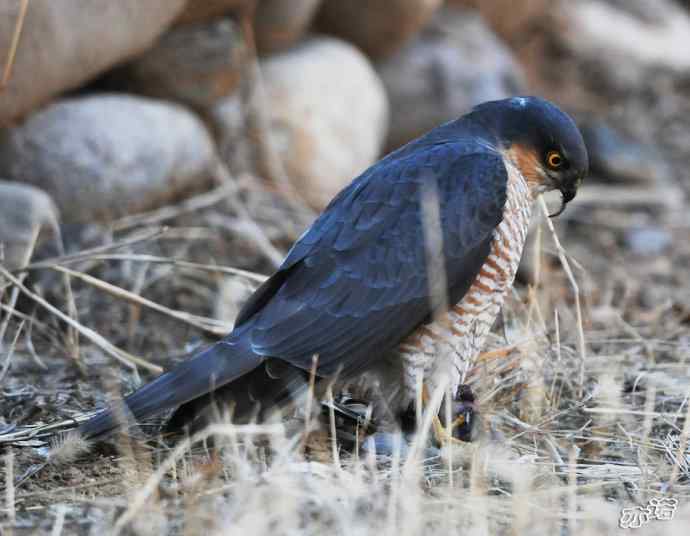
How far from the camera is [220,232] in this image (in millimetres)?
6254

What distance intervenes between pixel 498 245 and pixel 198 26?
3230 millimetres

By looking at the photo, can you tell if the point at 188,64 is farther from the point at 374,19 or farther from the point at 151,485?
the point at 151,485

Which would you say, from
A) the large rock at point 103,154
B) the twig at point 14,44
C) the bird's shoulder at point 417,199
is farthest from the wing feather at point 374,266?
the large rock at point 103,154

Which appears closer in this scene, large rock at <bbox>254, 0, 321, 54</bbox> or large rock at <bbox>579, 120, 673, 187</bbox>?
large rock at <bbox>254, 0, 321, 54</bbox>

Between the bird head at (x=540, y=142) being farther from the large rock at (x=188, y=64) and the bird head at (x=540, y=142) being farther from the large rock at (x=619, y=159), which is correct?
the large rock at (x=619, y=159)

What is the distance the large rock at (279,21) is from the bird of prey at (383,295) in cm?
318

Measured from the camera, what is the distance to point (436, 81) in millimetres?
8078

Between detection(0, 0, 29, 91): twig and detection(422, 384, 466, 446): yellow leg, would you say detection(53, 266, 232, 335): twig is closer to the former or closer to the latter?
detection(0, 0, 29, 91): twig

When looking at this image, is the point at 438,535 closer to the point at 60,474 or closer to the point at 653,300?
the point at 60,474

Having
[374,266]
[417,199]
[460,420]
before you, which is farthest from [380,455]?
[417,199]

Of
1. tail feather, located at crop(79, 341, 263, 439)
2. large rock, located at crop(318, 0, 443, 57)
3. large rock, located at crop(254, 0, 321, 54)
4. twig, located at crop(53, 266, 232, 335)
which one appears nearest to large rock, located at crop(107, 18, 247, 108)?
large rock, located at crop(254, 0, 321, 54)

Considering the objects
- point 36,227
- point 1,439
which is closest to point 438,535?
point 1,439

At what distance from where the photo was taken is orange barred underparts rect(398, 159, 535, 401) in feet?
11.8

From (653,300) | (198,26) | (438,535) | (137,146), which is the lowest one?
(653,300)
